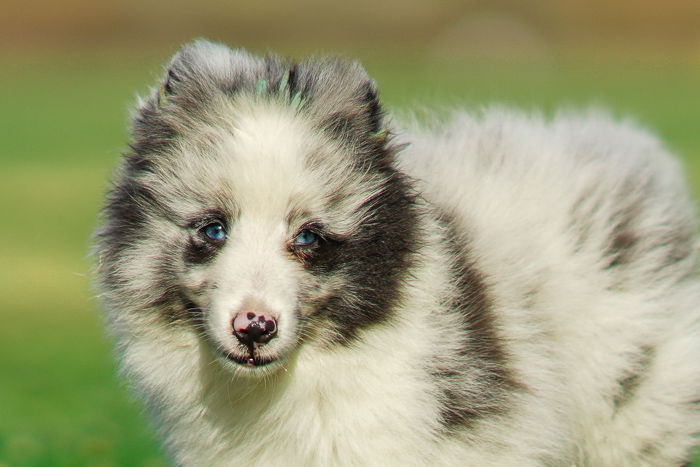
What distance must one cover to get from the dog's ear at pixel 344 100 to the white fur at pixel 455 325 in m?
0.14

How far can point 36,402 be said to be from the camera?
30.7 ft

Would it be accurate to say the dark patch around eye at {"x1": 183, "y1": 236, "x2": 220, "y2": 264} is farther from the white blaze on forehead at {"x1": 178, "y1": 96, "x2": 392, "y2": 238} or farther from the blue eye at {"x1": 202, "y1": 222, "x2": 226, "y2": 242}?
the white blaze on forehead at {"x1": 178, "y1": 96, "x2": 392, "y2": 238}

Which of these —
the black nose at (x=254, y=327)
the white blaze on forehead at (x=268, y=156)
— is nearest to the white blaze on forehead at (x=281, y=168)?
the white blaze on forehead at (x=268, y=156)

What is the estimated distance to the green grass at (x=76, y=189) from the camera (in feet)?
25.9

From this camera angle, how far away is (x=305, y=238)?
4.70 m

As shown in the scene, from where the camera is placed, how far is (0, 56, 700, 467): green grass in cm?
789

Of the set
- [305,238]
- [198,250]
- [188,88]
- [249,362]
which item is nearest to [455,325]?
[305,238]

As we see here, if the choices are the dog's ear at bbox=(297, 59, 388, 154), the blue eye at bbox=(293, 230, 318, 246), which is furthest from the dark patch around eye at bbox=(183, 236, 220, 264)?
the dog's ear at bbox=(297, 59, 388, 154)

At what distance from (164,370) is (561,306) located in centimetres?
187

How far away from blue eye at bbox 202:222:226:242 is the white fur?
108 mm

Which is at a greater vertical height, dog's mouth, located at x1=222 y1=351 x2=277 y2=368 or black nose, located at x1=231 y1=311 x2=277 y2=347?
black nose, located at x1=231 y1=311 x2=277 y2=347

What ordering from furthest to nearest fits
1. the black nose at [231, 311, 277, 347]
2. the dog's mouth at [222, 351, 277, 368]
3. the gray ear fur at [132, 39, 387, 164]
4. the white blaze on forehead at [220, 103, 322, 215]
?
1. the gray ear fur at [132, 39, 387, 164]
2. the white blaze on forehead at [220, 103, 322, 215]
3. the dog's mouth at [222, 351, 277, 368]
4. the black nose at [231, 311, 277, 347]

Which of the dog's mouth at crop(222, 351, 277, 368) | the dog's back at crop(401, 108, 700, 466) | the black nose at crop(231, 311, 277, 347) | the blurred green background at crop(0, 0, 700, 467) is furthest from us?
the blurred green background at crop(0, 0, 700, 467)

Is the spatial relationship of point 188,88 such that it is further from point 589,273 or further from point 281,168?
point 589,273
